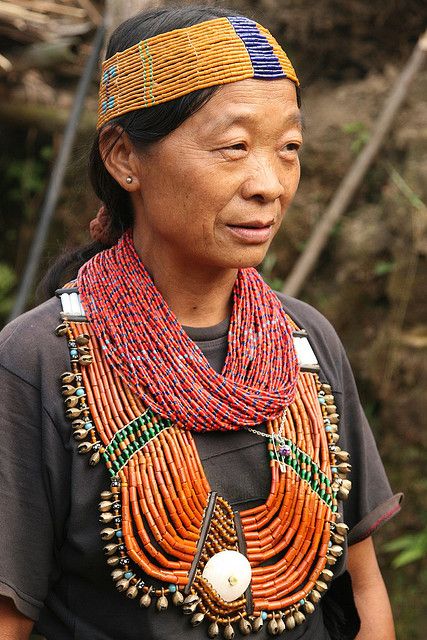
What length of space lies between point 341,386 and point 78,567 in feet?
2.63

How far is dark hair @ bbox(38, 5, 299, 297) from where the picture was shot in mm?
1957

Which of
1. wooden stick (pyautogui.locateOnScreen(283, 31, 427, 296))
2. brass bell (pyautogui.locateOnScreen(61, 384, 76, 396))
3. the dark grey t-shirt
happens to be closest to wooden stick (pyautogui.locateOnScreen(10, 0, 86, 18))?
wooden stick (pyautogui.locateOnScreen(283, 31, 427, 296))

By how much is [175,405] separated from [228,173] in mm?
513

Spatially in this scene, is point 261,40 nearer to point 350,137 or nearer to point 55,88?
point 350,137

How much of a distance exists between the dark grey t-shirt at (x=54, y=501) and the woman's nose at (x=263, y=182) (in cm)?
53

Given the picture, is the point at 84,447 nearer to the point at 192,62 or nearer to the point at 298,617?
the point at 298,617

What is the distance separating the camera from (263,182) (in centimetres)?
196

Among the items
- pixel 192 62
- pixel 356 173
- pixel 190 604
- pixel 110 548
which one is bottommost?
pixel 356 173

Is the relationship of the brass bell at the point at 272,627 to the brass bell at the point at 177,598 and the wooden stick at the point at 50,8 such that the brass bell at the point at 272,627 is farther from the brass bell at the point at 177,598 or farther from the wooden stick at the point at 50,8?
the wooden stick at the point at 50,8

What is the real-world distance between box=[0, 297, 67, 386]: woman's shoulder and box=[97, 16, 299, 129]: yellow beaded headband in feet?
1.62

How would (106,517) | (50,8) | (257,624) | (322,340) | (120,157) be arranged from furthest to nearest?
1. (50,8)
2. (322,340)
3. (120,157)
4. (257,624)
5. (106,517)

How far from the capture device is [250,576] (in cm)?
201

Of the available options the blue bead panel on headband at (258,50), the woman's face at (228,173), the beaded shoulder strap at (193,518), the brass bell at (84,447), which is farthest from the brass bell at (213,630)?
the blue bead panel on headband at (258,50)

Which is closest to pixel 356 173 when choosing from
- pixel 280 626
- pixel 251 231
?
pixel 251 231
